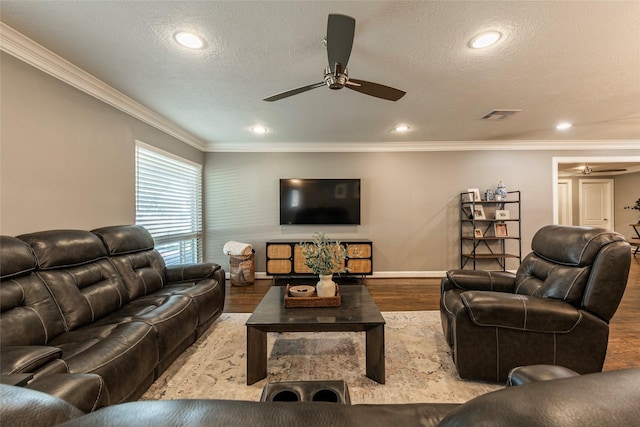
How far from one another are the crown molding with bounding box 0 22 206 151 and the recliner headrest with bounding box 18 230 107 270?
1.31 meters

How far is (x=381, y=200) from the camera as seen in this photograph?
4.94 metres

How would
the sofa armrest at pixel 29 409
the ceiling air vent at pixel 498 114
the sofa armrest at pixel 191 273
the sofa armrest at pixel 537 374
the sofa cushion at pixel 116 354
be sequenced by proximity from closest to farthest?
the sofa armrest at pixel 29 409 → the sofa armrest at pixel 537 374 → the sofa cushion at pixel 116 354 → the sofa armrest at pixel 191 273 → the ceiling air vent at pixel 498 114

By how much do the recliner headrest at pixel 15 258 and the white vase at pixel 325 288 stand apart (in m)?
1.97

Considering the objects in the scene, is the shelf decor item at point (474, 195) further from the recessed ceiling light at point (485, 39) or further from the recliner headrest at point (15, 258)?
the recliner headrest at point (15, 258)

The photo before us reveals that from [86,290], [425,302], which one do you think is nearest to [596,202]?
[425,302]

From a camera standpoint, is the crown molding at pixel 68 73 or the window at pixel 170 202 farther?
the window at pixel 170 202

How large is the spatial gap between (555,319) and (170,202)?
14.4ft

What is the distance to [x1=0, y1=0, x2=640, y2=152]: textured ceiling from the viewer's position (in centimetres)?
167

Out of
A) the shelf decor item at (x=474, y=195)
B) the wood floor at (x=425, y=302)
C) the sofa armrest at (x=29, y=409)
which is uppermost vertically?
the shelf decor item at (x=474, y=195)

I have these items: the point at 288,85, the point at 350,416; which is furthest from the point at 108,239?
the point at 350,416

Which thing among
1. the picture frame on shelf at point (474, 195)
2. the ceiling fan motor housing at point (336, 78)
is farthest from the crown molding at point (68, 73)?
the picture frame on shelf at point (474, 195)

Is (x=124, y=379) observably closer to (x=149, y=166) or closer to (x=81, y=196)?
(x=81, y=196)

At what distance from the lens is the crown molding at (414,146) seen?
188 inches

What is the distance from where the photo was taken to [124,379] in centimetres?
149
